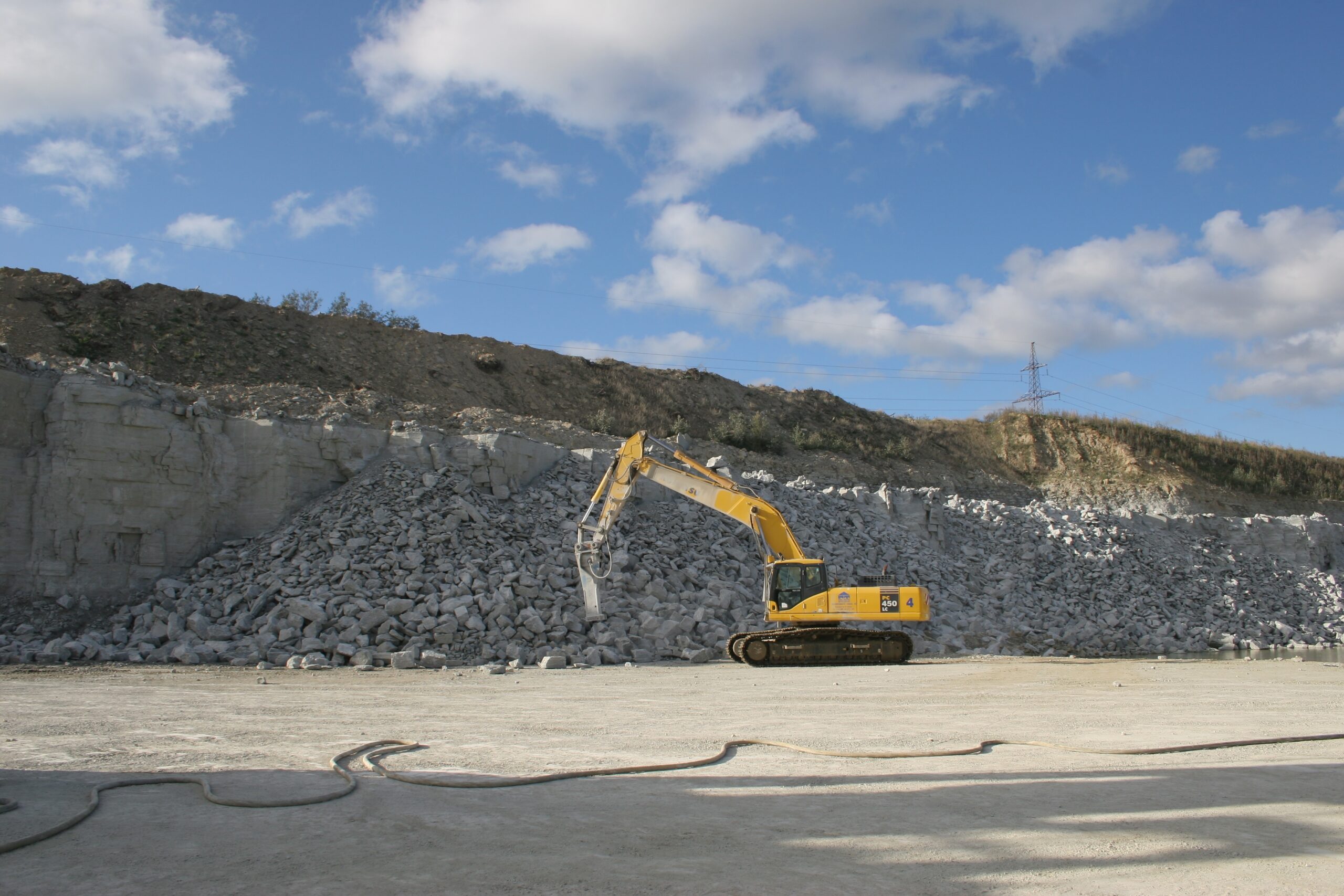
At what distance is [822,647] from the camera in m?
14.0

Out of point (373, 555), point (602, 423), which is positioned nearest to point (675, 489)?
point (373, 555)

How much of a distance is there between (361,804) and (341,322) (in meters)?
30.0

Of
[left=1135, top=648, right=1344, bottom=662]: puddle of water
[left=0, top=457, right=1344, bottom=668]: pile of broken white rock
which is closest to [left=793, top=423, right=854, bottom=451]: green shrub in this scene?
[left=0, top=457, right=1344, bottom=668]: pile of broken white rock

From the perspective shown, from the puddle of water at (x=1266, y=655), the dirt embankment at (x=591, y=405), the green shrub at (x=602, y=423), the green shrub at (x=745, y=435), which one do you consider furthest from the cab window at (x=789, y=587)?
the green shrub at (x=745, y=435)

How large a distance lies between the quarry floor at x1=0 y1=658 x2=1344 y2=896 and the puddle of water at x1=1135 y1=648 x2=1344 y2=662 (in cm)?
1141

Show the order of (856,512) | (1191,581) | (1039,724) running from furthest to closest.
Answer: (1191,581) < (856,512) < (1039,724)

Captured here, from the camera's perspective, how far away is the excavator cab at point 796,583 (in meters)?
13.8

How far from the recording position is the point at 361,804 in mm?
4574

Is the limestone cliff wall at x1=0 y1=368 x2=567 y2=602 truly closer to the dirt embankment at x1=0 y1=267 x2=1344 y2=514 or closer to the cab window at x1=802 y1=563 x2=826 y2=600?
the dirt embankment at x1=0 y1=267 x2=1344 y2=514

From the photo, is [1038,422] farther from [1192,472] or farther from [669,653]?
[669,653]

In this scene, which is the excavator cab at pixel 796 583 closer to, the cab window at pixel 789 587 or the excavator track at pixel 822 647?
the cab window at pixel 789 587

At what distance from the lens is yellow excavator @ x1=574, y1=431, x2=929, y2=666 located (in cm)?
1349

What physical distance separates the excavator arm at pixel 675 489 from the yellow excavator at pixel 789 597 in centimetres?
1

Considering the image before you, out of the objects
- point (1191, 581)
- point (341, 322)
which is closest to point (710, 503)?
point (1191, 581)
